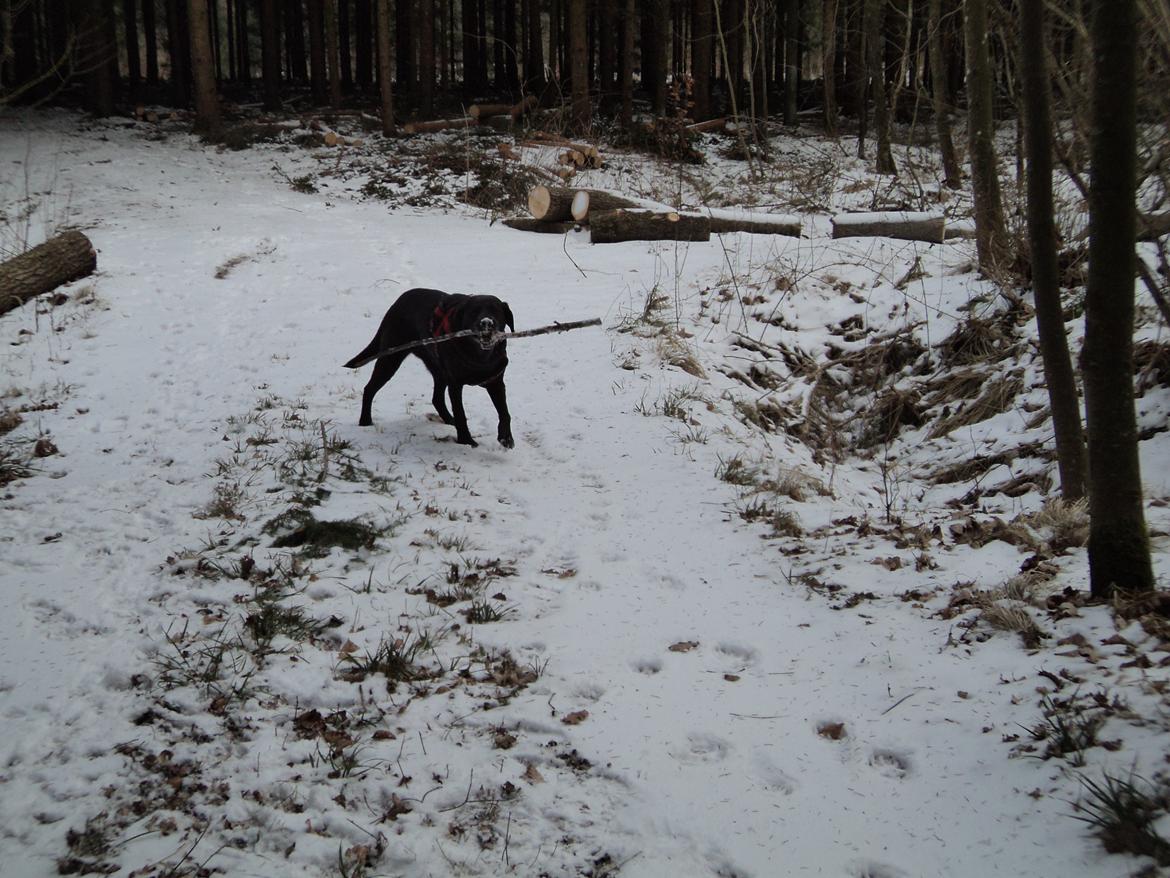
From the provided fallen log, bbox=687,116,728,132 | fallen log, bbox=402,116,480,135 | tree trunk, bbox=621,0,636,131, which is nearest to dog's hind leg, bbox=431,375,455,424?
tree trunk, bbox=621,0,636,131

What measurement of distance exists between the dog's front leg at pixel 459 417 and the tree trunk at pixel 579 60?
1675 cm

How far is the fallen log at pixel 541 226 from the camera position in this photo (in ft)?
44.5

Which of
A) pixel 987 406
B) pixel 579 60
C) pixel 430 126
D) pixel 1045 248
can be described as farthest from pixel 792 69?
pixel 1045 248

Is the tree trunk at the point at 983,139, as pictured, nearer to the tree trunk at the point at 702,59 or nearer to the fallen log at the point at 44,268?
the fallen log at the point at 44,268

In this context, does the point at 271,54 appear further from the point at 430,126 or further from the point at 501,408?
the point at 501,408

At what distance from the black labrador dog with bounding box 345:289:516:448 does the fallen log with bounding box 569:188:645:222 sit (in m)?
7.56

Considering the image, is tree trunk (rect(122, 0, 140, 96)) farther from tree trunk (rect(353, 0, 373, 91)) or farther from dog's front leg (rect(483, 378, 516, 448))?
dog's front leg (rect(483, 378, 516, 448))

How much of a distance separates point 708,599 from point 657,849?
1704 millimetres

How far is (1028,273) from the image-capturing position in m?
7.97

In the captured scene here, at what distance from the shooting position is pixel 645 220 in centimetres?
1225

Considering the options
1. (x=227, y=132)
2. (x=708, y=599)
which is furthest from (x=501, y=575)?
(x=227, y=132)

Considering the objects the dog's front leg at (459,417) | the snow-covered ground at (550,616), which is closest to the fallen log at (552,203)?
the snow-covered ground at (550,616)

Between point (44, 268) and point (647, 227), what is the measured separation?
8041mm

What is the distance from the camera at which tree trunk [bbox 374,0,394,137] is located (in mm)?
20062
